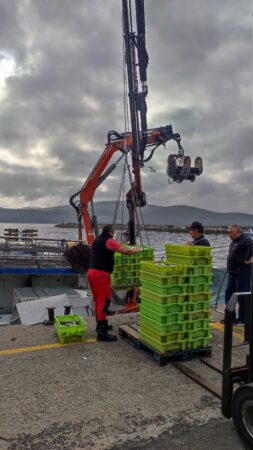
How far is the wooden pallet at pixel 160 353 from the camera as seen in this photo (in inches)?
212

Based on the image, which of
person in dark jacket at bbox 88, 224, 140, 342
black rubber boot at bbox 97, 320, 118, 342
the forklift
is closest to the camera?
the forklift

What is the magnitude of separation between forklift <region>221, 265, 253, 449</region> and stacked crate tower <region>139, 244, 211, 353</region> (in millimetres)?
1620

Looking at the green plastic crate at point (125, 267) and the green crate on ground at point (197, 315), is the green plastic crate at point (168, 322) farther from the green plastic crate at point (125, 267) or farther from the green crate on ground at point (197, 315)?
the green plastic crate at point (125, 267)

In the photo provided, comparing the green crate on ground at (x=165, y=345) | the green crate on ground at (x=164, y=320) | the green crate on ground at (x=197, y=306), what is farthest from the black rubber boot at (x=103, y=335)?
the green crate on ground at (x=197, y=306)

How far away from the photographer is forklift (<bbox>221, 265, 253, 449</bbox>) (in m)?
3.42

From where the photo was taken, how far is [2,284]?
15.5 meters

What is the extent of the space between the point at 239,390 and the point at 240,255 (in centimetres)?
413

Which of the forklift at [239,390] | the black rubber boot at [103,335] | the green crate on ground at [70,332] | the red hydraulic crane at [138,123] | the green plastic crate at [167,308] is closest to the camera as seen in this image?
the forklift at [239,390]

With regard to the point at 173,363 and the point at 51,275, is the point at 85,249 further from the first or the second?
the point at 173,363

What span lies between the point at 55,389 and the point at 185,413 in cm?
167

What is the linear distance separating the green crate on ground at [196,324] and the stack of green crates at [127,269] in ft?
9.08

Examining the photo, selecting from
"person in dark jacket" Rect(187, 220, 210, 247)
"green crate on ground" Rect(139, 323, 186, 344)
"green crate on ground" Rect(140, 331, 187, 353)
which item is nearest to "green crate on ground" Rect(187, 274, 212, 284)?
"green crate on ground" Rect(139, 323, 186, 344)

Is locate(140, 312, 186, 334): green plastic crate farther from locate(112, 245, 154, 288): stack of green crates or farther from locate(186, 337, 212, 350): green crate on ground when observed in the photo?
locate(112, 245, 154, 288): stack of green crates

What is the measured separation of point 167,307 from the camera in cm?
542
